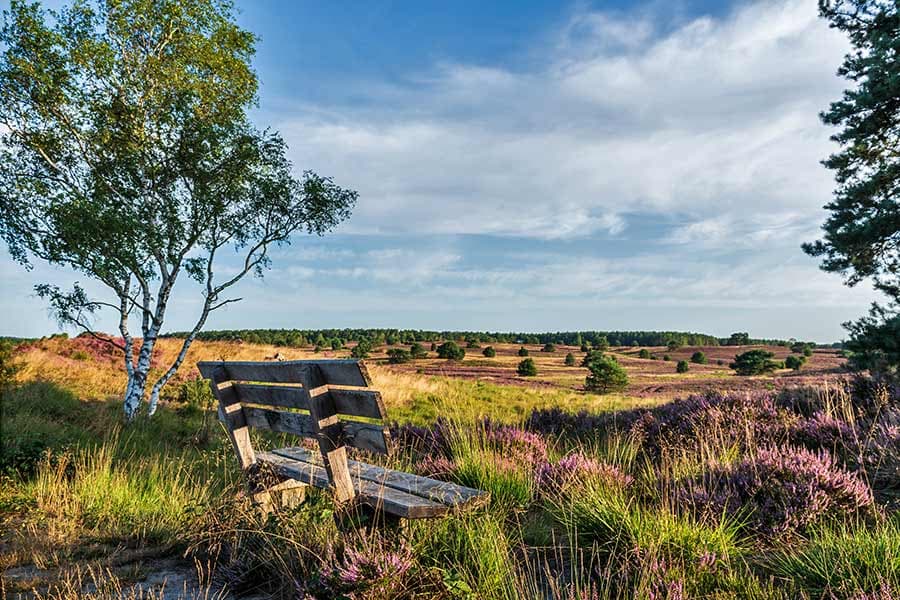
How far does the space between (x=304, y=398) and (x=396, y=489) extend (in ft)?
3.24

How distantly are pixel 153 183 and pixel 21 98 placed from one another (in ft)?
11.3

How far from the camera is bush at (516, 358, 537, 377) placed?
149ft

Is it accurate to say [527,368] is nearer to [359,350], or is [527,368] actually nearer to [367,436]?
[359,350]

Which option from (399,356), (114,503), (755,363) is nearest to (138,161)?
(114,503)

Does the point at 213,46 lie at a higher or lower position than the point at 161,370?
higher

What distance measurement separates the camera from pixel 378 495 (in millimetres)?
3721

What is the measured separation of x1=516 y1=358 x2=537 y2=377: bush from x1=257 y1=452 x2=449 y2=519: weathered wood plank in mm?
40784

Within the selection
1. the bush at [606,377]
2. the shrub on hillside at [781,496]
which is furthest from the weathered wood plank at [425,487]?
the bush at [606,377]

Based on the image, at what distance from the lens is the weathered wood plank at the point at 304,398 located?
349 cm

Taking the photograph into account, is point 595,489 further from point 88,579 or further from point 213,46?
point 213,46

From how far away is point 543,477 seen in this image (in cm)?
546

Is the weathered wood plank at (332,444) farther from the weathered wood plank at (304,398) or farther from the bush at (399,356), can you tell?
the bush at (399,356)

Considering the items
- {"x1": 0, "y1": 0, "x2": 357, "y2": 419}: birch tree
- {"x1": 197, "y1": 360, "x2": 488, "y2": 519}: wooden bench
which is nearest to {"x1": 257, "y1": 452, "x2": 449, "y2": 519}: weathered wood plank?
{"x1": 197, "y1": 360, "x2": 488, "y2": 519}: wooden bench

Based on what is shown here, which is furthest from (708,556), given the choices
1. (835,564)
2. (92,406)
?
(92,406)
